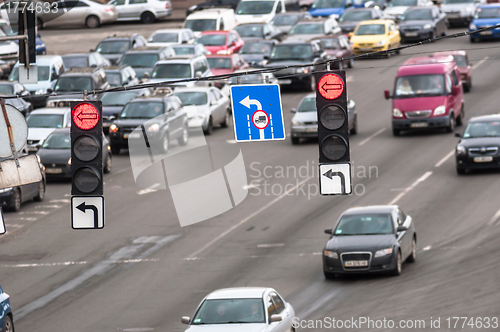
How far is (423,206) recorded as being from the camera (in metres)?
27.1

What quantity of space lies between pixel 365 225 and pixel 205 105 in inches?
626

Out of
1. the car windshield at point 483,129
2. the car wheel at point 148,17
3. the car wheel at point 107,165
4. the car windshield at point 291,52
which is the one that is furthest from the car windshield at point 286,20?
the car windshield at point 483,129

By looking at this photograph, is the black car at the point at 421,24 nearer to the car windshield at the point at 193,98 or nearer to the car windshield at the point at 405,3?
the car windshield at the point at 405,3

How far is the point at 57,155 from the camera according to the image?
31547 mm

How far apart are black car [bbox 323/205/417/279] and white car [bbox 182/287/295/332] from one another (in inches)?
199

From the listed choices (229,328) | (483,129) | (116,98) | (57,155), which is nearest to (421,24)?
(116,98)

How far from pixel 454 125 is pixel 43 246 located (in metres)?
17.7

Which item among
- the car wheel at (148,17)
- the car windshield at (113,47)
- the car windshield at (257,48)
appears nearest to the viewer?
the car windshield at (257,48)

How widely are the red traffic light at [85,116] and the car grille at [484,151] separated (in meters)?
19.9

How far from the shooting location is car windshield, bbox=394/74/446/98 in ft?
116

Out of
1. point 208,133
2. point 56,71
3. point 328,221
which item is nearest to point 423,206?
point 328,221

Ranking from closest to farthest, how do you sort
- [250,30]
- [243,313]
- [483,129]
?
[243,313], [483,129], [250,30]

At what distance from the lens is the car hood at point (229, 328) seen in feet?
50.6

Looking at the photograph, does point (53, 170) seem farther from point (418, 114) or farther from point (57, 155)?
point (418, 114)
